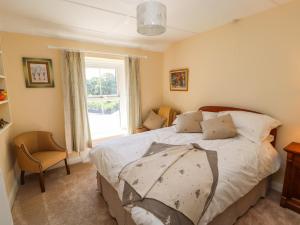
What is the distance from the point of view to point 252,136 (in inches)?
82.7

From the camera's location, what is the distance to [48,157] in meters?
2.45

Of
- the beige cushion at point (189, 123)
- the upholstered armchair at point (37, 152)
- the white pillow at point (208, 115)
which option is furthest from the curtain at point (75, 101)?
the white pillow at point (208, 115)

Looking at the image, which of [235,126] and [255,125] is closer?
[255,125]

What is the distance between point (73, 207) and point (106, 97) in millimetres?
2097

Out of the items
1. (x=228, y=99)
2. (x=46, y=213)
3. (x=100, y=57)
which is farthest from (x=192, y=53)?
(x=46, y=213)

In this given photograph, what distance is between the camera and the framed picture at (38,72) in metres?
2.58

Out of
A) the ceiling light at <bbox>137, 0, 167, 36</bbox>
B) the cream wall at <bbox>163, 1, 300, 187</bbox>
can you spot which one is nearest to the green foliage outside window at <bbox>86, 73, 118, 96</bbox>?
the cream wall at <bbox>163, 1, 300, 187</bbox>

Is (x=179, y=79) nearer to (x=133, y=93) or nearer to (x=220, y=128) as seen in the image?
(x=133, y=93)

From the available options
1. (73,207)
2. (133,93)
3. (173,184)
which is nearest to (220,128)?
(173,184)

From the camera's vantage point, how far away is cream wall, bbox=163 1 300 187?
2.04 metres

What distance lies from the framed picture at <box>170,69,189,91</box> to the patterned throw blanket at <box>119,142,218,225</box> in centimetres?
203

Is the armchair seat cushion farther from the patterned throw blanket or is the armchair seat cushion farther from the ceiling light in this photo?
the ceiling light

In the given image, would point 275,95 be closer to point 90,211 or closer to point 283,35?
point 283,35

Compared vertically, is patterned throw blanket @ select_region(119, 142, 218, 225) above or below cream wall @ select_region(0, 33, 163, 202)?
below
